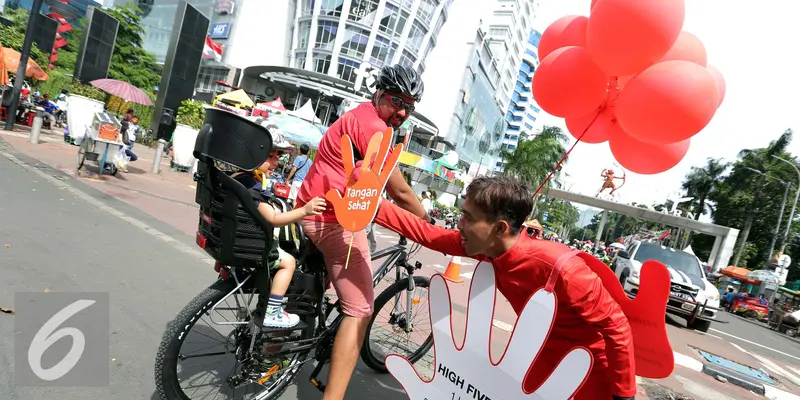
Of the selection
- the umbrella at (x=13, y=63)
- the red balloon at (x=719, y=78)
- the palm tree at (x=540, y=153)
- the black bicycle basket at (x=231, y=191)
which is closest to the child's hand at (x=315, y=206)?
the black bicycle basket at (x=231, y=191)

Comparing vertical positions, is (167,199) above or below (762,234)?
below

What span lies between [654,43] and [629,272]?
26.9 ft

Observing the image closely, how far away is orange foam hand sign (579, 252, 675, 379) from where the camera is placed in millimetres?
1869

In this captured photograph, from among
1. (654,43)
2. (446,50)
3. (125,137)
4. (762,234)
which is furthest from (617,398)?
(446,50)

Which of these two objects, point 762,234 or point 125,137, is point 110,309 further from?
point 762,234

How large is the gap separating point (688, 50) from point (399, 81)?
2.17m

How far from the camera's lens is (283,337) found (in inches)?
99.3

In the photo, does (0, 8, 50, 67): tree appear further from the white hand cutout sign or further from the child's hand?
the white hand cutout sign

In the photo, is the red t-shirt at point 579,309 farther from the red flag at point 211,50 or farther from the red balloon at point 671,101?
the red flag at point 211,50

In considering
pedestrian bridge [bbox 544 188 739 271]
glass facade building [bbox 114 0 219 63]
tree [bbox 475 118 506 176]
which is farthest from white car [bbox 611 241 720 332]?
glass facade building [bbox 114 0 219 63]

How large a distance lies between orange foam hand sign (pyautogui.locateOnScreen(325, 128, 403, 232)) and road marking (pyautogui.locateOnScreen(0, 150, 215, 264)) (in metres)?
3.89

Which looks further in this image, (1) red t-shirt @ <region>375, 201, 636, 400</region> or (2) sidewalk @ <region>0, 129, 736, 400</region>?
(2) sidewalk @ <region>0, 129, 736, 400</region>

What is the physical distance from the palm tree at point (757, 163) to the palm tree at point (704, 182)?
5326 millimetres

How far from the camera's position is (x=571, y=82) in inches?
125
